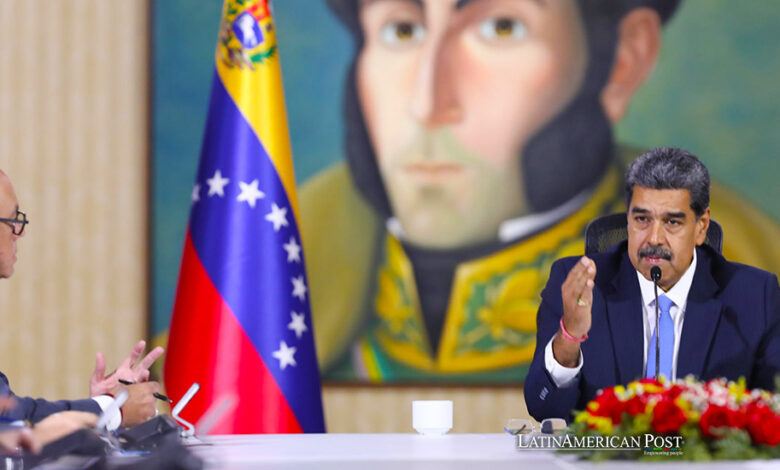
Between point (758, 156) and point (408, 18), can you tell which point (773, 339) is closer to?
point (758, 156)

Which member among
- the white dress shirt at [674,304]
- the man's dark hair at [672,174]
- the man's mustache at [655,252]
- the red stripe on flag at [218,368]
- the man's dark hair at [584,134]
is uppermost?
the man's dark hair at [584,134]

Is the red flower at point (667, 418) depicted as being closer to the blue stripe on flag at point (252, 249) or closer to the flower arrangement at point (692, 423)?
the flower arrangement at point (692, 423)

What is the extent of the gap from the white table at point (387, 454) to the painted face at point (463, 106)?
153cm

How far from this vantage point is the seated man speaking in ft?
7.20

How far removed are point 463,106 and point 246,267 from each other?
3.57 feet

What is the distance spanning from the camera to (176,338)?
315cm

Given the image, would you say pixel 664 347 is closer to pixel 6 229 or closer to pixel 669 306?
pixel 669 306

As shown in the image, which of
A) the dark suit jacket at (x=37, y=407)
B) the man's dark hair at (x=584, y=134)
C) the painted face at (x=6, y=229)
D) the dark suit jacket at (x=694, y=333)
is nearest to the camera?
the dark suit jacket at (x=37, y=407)

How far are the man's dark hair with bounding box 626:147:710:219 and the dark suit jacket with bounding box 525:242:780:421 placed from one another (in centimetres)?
20

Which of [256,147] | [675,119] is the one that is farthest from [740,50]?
[256,147]

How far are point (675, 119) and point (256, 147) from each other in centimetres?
164

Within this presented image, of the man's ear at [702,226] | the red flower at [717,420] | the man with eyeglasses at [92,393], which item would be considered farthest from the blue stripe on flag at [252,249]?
the red flower at [717,420]

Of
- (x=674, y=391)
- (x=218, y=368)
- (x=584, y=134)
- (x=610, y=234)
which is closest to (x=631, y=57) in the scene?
(x=584, y=134)

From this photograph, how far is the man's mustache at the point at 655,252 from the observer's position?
2.24m
